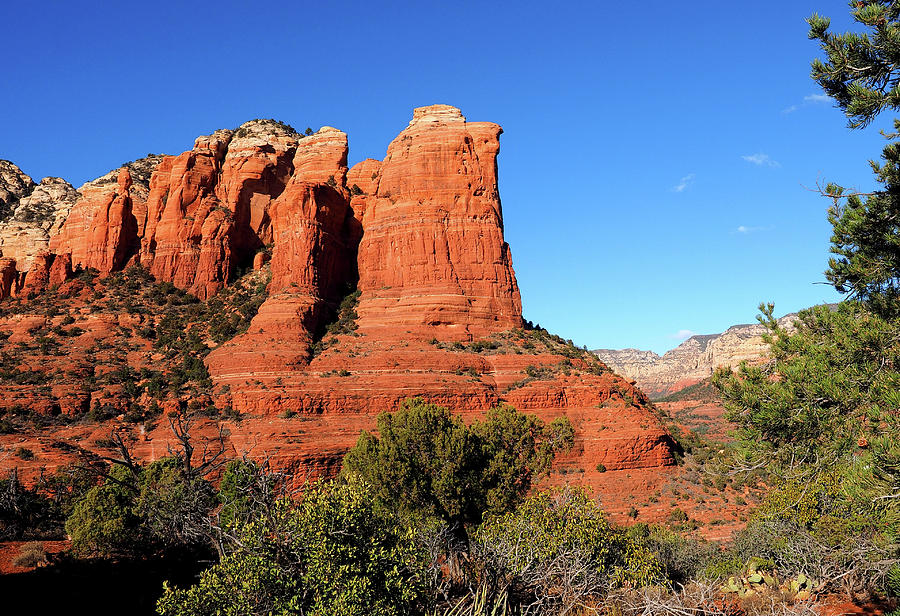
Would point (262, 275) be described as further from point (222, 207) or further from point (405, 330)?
point (405, 330)

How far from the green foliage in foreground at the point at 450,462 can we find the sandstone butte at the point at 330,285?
1706 cm

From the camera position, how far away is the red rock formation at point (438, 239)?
194 feet

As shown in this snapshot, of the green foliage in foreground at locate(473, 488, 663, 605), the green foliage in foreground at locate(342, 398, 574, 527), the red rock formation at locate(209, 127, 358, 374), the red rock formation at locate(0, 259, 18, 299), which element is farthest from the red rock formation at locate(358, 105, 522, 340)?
the red rock formation at locate(0, 259, 18, 299)

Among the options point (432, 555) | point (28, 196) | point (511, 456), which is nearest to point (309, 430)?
point (511, 456)

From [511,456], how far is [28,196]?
3931 inches

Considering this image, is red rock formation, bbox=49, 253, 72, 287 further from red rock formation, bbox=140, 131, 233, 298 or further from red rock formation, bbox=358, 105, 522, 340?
red rock formation, bbox=358, 105, 522, 340

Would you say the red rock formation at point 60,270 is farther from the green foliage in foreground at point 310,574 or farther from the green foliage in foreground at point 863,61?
the green foliage in foreground at point 863,61

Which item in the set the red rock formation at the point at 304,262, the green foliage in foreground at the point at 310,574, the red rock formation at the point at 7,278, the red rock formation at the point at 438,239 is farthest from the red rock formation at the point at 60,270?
the green foliage in foreground at the point at 310,574

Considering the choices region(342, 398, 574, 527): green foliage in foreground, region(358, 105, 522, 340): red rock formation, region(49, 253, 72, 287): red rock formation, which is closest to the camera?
region(342, 398, 574, 527): green foliage in foreground

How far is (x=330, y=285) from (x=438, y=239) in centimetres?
1281

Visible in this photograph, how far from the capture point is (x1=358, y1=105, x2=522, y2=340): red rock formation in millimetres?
59062

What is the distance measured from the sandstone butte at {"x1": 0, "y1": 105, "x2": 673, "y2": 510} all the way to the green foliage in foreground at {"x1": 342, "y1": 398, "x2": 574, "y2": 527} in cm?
1706

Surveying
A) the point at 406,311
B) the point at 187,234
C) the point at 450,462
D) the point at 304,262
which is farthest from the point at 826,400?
the point at 187,234

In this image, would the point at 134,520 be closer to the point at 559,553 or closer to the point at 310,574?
the point at 310,574
